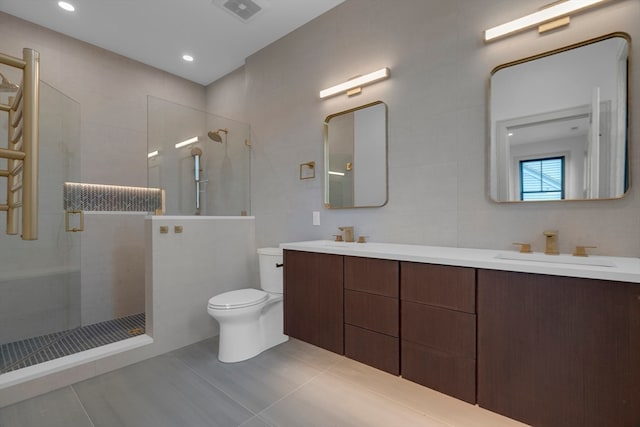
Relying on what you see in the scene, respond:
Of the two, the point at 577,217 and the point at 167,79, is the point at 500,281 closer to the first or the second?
the point at 577,217

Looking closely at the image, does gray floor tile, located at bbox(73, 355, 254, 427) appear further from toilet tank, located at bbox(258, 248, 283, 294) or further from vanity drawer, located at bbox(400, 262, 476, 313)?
vanity drawer, located at bbox(400, 262, 476, 313)

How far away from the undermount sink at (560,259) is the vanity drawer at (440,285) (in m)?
0.30

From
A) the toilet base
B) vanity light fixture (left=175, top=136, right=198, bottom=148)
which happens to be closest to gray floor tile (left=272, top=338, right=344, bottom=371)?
the toilet base

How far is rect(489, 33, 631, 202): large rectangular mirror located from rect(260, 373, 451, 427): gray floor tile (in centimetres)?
129

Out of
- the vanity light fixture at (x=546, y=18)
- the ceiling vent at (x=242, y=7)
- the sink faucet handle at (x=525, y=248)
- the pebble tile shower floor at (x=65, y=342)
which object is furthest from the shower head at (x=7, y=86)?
the sink faucet handle at (x=525, y=248)

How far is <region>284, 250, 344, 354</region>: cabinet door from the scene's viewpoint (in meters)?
1.71

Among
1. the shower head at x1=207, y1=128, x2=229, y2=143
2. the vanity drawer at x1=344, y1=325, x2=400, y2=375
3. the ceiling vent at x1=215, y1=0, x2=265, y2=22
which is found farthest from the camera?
the shower head at x1=207, y1=128, x2=229, y2=143

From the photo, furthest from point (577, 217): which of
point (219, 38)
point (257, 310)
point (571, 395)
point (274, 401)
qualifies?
point (219, 38)

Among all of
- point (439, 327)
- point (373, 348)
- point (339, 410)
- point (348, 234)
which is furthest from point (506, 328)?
point (348, 234)

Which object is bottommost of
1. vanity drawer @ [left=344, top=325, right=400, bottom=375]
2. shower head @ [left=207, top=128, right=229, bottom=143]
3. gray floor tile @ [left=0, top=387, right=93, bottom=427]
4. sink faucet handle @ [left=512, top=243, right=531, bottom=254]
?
gray floor tile @ [left=0, top=387, right=93, bottom=427]

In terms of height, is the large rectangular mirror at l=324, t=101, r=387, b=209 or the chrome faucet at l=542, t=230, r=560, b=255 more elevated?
the large rectangular mirror at l=324, t=101, r=387, b=209

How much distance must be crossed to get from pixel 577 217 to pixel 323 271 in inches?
52.9

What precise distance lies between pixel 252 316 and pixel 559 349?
180cm

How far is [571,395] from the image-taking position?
1.02m
